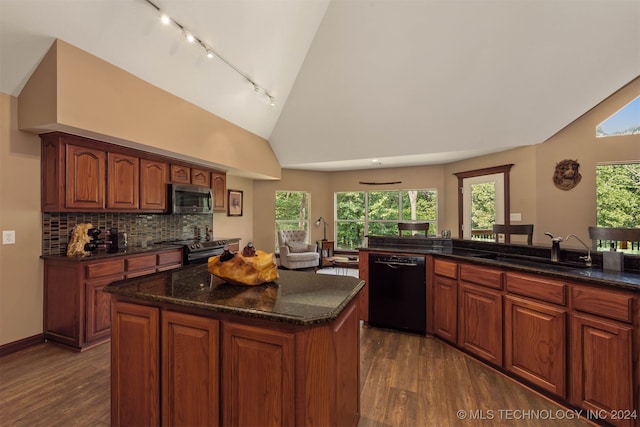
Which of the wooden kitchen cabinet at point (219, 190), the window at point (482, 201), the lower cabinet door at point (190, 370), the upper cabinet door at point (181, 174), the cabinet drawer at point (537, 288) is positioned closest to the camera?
the lower cabinet door at point (190, 370)

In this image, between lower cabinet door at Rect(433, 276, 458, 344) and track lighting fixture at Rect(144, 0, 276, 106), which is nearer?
track lighting fixture at Rect(144, 0, 276, 106)

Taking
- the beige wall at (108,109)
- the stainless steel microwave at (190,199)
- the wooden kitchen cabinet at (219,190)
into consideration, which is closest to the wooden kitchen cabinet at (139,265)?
the stainless steel microwave at (190,199)

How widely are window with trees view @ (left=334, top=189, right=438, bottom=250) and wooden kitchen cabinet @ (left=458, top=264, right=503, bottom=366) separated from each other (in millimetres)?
3925

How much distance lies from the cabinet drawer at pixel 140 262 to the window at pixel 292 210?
337 cm

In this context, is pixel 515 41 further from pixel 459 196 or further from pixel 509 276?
pixel 459 196

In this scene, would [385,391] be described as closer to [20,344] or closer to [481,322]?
[481,322]

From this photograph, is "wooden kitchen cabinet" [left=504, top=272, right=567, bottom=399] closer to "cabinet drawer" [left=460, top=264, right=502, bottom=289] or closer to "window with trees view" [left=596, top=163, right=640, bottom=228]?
"cabinet drawer" [left=460, top=264, right=502, bottom=289]

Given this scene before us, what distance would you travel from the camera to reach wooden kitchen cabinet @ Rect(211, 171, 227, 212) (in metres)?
5.05

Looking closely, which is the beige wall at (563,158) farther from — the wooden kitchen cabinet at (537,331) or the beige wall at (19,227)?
the beige wall at (19,227)

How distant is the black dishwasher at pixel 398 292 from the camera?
3014 mm

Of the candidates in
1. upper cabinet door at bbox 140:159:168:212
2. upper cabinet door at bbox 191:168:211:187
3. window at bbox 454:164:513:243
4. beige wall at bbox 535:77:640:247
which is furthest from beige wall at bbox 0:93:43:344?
beige wall at bbox 535:77:640:247

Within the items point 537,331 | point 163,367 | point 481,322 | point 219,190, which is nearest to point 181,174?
point 219,190

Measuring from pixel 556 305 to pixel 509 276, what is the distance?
0.35 m

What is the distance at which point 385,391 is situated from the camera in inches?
82.4
